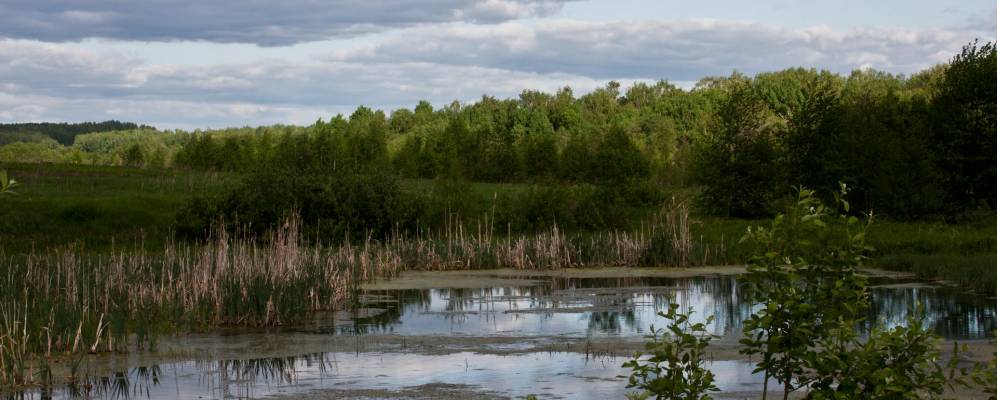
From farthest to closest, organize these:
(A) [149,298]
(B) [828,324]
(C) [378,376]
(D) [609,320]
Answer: (D) [609,320]
(A) [149,298]
(C) [378,376]
(B) [828,324]

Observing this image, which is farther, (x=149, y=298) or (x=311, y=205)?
(x=311, y=205)

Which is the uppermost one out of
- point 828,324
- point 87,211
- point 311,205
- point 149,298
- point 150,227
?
point 828,324

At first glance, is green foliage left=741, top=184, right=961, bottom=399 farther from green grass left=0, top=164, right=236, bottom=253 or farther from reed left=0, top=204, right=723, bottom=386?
green grass left=0, top=164, right=236, bottom=253

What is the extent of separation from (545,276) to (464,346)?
9.87 meters

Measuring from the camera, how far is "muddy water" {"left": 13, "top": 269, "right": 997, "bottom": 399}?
11.0 m

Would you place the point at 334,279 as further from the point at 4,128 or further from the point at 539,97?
the point at 4,128

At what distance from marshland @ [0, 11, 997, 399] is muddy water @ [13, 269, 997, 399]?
6 centimetres

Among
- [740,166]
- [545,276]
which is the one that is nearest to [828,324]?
[545,276]

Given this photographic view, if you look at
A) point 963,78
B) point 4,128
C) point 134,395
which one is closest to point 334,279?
point 134,395

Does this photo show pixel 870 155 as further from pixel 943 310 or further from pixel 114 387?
pixel 114 387

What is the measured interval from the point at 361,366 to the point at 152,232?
2253cm

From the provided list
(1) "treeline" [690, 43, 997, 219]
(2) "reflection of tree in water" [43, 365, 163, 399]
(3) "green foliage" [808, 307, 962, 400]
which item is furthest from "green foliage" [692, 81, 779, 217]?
(3) "green foliage" [808, 307, 962, 400]

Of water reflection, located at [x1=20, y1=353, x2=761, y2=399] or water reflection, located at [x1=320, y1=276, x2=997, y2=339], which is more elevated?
water reflection, located at [x1=20, y1=353, x2=761, y2=399]

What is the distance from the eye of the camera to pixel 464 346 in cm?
1385
